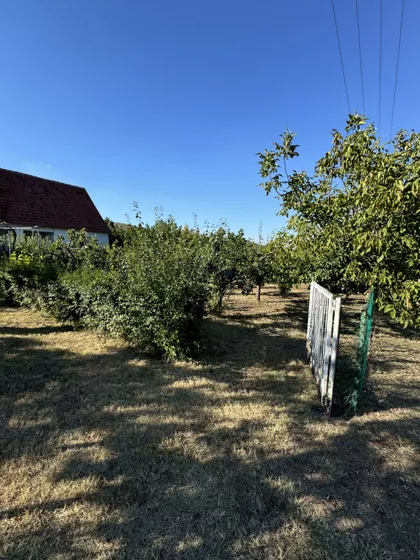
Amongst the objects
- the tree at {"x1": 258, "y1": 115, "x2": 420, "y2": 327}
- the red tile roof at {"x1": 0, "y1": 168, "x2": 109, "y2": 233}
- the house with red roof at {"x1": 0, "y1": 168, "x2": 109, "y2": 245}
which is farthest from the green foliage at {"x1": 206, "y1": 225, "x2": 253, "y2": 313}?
the red tile roof at {"x1": 0, "y1": 168, "x2": 109, "y2": 233}

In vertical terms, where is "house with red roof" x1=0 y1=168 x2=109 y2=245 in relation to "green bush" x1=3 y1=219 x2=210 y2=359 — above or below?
above

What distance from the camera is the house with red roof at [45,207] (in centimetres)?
1595

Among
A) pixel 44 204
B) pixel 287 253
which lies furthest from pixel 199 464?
pixel 44 204

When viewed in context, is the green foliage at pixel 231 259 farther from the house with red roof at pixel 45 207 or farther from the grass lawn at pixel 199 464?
the house with red roof at pixel 45 207

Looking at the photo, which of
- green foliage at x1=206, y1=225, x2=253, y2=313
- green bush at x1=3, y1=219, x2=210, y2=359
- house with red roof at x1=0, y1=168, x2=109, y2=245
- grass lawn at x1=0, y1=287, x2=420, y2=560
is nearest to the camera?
grass lawn at x1=0, y1=287, x2=420, y2=560

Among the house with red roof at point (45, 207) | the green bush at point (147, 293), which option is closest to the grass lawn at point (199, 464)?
the green bush at point (147, 293)

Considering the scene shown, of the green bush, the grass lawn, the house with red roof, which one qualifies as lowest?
the grass lawn

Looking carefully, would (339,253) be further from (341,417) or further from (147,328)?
(147,328)

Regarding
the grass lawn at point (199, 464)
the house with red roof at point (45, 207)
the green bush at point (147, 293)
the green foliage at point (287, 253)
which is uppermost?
the house with red roof at point (45, 207)

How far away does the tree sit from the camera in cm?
359

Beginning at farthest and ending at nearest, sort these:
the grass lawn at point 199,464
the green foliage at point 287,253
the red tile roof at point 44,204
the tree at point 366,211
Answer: the red tile roof at point 44,204
the green foliage at point 287,253
the tree at point 366,211
the grass lawn at point 199,464

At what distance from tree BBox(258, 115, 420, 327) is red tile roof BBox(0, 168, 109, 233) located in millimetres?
15357

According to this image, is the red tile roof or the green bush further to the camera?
the red tile roof

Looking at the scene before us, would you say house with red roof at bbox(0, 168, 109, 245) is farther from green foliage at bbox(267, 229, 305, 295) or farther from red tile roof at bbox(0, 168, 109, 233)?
green foliage at bbox(267, 229, 305, 295)
